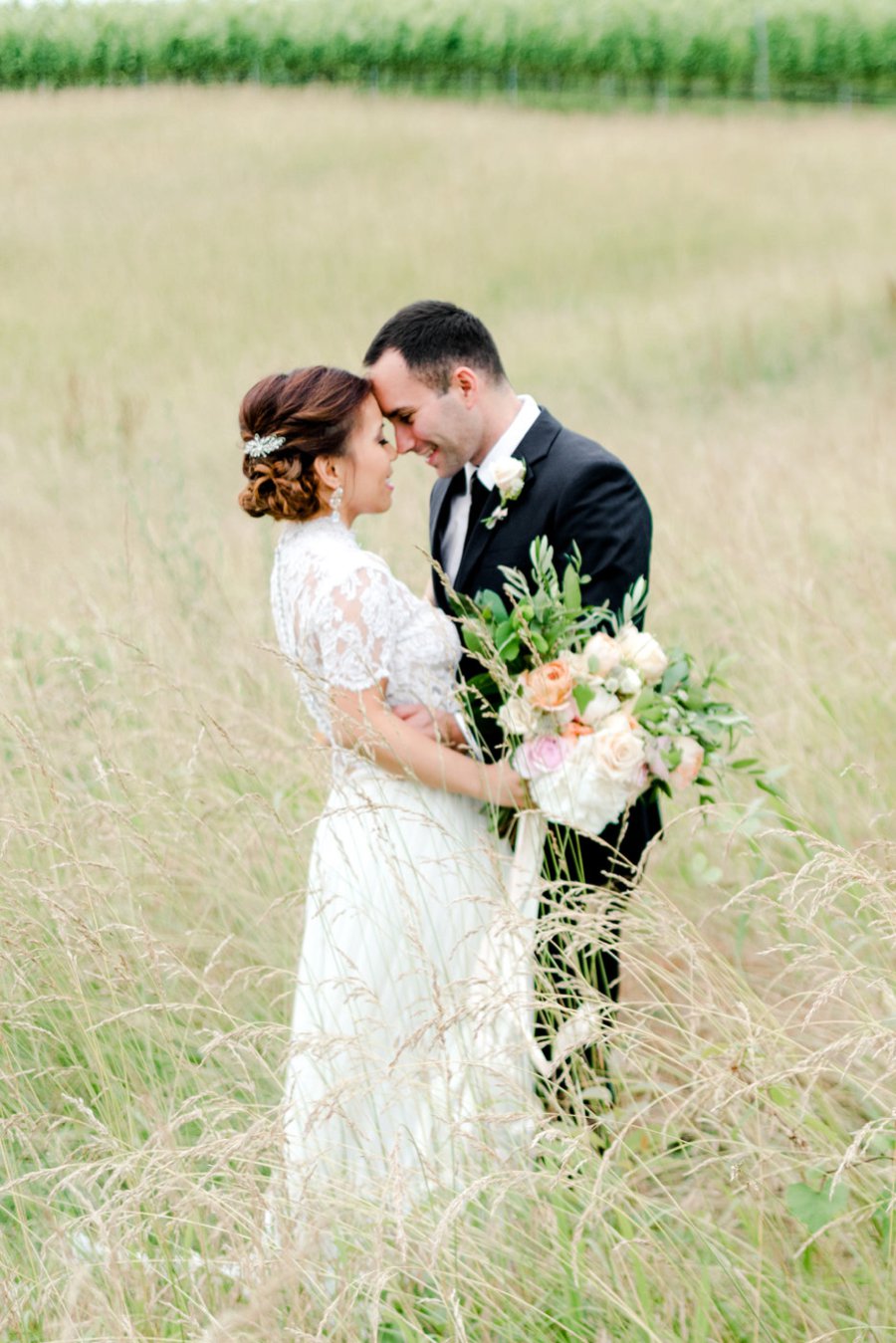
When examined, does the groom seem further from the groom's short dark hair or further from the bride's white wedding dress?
the bride's white wedding dress

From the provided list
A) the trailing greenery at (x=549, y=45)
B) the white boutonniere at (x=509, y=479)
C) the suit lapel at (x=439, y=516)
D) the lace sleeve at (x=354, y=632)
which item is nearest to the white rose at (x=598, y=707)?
the lace sleeve at (x=354, y=632)

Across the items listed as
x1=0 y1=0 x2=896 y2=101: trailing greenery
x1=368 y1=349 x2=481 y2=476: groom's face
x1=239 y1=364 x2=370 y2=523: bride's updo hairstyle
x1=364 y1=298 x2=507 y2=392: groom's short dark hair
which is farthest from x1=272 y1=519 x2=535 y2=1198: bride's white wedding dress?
x1=0 y1=0 x2=896 y2=101: trailing greenery

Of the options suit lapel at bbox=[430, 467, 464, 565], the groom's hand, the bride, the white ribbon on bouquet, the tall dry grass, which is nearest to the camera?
the tall dry grass

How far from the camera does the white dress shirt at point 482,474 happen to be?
11.0 feet

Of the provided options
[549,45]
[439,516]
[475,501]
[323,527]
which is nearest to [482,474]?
[475,501]

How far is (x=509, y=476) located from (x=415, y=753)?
72 cm

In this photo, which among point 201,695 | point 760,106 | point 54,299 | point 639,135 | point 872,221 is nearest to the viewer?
point 201,695

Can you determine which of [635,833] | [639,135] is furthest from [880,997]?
[639,135]

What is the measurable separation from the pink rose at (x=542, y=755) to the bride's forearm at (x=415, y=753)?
10cm

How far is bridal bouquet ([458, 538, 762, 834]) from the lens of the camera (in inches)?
109

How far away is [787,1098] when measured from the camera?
253 centimetres

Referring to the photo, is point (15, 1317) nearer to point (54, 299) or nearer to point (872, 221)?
point (54, 299)

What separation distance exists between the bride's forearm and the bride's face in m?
0.49

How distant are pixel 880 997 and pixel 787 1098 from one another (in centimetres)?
89
